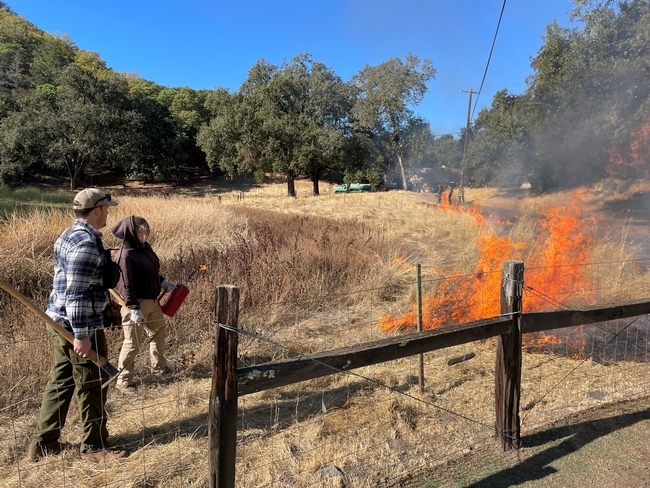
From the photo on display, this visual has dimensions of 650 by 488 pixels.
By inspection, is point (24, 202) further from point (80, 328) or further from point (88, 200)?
point (80, 328)

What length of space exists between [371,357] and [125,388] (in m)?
2.60

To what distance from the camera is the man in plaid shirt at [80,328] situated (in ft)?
8.42

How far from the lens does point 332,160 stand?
1164 inches

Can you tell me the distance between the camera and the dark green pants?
8.96ft

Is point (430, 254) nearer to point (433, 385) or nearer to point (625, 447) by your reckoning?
point (433, 385)

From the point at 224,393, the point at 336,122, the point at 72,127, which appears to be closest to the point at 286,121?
the point at 336,122

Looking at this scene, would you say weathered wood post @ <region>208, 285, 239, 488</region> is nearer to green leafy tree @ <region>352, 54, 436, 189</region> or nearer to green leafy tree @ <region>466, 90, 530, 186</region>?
green leafy tree @ <region>466, 90, 530, 186</region>

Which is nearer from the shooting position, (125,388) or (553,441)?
(553,441)

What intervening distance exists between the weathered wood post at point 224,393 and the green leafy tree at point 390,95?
34876mm

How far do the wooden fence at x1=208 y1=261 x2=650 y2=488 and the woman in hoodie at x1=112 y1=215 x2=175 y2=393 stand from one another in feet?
6.05

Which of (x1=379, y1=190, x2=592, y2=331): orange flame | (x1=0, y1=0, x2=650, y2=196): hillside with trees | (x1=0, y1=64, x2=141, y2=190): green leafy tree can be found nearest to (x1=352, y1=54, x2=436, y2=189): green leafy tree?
(x1=0, y1=0, x2=650, y2=196): hillside with trees

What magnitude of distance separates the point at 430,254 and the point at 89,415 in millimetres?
8614

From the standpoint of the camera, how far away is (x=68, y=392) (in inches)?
111

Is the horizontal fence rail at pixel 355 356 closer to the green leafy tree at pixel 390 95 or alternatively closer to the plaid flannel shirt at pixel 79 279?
the plaid flannel shirt at pixel 79 279
